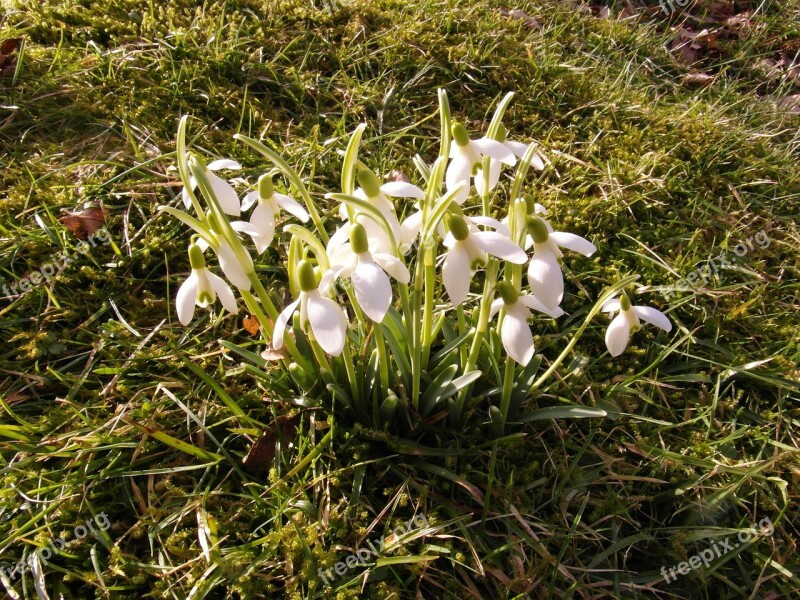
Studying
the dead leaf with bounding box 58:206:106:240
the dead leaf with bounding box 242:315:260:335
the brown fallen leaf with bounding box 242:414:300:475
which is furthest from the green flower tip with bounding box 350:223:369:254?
the dead leaf with bounding box 58:206:106:240

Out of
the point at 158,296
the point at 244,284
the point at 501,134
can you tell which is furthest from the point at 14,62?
the point at 501,134

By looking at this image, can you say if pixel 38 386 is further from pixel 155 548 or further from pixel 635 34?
pixel 635 34

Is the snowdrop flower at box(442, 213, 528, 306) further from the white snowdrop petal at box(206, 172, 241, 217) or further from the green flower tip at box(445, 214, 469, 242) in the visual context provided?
the white snowdrop petal at box(206, 172, 241, 217)

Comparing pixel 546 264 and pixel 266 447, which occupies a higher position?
pixel 546 264

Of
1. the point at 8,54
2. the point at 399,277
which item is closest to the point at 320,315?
the point at 399,277

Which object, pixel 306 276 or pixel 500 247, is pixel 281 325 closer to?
pixel 306 276

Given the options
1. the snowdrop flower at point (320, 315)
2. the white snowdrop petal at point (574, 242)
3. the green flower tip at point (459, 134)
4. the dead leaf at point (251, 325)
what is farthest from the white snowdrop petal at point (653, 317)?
the dead leaf at point (251, 325)
